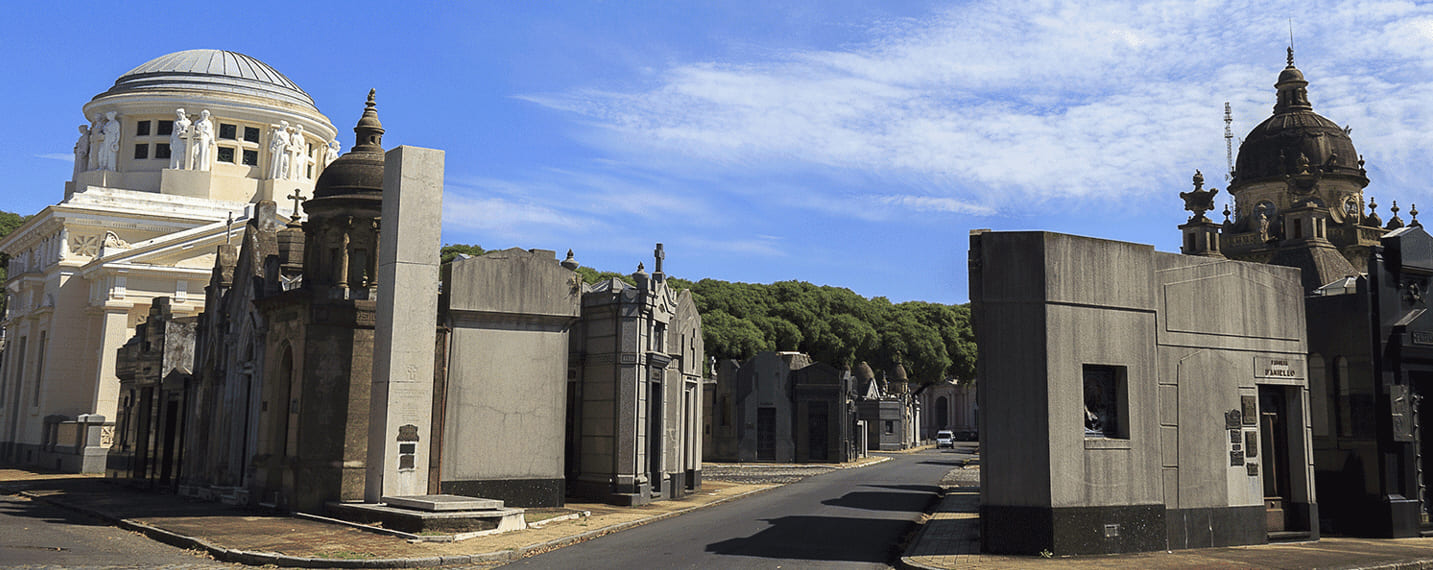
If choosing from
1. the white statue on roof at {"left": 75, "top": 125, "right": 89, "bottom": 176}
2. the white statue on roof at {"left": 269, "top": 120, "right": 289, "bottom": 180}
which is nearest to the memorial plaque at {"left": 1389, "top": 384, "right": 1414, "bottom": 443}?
the white statue on roof at {"left": 269, "top": 120, "right": 289, "bottom": 180}

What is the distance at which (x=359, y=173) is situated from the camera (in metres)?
22.2

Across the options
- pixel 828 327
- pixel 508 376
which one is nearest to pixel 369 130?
pixel 508 376

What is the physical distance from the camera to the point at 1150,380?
1600cm

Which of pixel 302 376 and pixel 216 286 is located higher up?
pixel 216 286

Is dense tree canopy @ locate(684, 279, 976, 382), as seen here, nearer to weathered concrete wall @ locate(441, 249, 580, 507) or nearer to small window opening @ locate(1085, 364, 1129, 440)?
weathered concrete wall @ locate(441, 249, 580, 507)

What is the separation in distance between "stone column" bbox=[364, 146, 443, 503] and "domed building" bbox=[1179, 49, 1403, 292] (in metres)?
42.3

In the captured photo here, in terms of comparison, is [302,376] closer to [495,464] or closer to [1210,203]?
[495,464]

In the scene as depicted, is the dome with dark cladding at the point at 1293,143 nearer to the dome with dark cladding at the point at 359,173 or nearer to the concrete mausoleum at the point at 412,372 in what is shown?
the concrete mausoleum at the point at 412,372

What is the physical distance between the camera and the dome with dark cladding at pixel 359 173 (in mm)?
22172

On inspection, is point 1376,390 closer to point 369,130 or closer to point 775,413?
point 369,130

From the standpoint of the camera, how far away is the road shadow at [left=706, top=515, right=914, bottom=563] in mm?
15430

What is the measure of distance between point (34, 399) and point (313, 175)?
20.6 meters

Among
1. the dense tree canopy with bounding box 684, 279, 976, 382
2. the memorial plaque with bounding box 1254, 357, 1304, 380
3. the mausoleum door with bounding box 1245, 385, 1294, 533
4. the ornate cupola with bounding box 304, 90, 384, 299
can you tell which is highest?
the dense tree canopy with bounding box 684, 279, 976, 382

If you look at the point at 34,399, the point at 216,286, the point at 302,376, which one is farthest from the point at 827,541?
the point at 34,399
